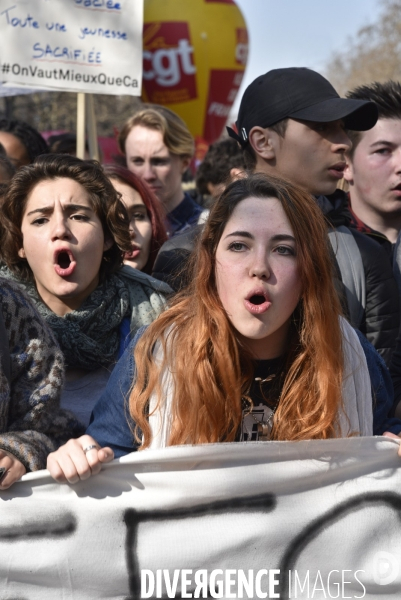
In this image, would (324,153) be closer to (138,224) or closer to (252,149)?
(252,149)

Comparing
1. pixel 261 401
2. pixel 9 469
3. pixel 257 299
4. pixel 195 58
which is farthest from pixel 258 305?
pixel 195 58

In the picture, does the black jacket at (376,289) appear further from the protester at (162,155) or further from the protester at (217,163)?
the protester at (217,163)

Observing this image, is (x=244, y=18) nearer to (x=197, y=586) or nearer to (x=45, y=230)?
(x=45, y=230)

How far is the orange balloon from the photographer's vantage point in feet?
41.5

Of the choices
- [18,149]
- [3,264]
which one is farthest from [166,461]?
[18,149]

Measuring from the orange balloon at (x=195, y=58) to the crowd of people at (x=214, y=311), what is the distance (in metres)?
9.67

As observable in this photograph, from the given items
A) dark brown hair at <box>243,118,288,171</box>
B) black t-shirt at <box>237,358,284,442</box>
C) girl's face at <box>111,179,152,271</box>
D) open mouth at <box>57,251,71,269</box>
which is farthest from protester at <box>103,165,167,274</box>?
black t-shirt at <box>237,358,284,442</box>

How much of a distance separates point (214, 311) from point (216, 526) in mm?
537

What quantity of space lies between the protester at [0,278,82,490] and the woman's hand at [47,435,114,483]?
11cm

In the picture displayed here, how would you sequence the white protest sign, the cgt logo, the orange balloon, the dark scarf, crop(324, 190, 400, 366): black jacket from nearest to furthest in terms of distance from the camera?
the dark scarf, crop(324, 190, 400, 366): black jacket, the white protest sign, the cgt logo, the orange balloon

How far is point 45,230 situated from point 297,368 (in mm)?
1078

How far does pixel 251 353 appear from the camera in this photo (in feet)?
7.29

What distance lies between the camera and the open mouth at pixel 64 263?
2.82 meters

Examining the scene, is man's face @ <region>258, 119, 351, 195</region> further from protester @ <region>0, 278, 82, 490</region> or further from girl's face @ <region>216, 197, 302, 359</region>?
protester @ <region>0, 278, 82, 490</region>
